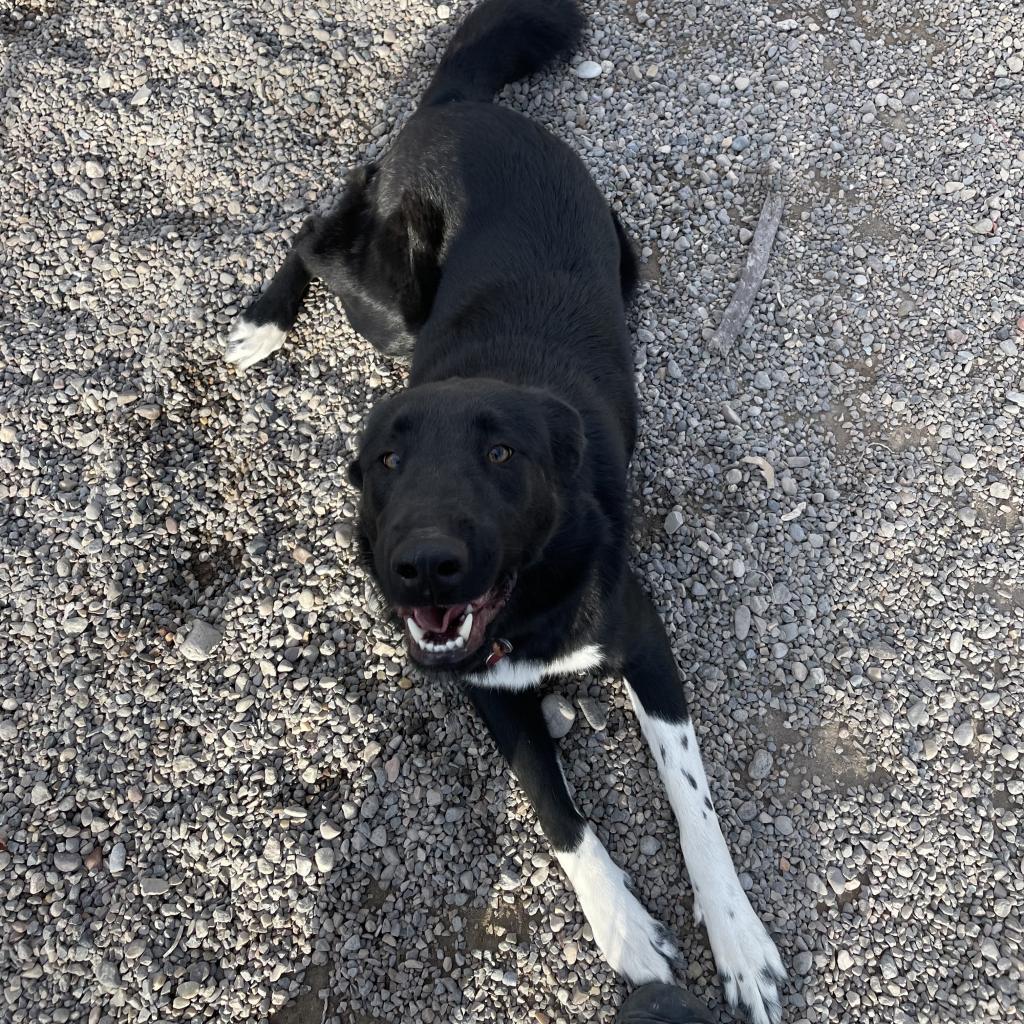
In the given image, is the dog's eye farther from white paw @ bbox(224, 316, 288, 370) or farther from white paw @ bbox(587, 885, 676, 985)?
white paw @ bbox(224, 316, 288, 370)

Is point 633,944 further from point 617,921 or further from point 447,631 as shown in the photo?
point 447,631

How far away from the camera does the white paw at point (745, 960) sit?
2.62m

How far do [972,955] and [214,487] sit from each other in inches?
137

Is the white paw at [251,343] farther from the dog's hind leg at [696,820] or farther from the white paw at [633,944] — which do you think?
the white paw at [633,944]

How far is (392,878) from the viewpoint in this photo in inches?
114

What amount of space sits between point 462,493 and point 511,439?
272 millimetres

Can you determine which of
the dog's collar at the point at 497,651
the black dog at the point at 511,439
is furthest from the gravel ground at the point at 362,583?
the dog's collar at the point at 497,651

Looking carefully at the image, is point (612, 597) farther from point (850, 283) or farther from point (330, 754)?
point (850, 283)

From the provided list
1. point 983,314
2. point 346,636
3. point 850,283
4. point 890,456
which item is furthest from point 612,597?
point 983,314

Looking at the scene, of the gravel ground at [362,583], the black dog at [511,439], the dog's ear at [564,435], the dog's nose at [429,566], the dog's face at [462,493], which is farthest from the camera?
the gravel ground at [362,583]

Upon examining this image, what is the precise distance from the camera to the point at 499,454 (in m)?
2.26

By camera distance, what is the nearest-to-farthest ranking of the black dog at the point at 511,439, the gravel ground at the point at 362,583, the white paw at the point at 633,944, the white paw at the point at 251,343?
the black dog at the point at 511,439 → the white paw at the point at 633,944 → the gravel ground at the point at 362,583 → the white paw at the point at 251,343

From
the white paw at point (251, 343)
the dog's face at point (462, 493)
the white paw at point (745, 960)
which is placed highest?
the dog's face at point (462, 493)

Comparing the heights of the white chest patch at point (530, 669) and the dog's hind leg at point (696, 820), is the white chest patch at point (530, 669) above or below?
above
